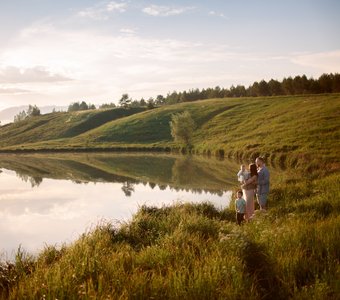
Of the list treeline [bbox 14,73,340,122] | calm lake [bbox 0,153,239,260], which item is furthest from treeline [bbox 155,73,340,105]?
calm lake [bbox 0,153,239,260]

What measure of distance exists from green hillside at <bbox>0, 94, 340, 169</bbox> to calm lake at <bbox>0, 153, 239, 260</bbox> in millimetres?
11847

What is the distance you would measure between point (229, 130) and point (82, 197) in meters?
67.5

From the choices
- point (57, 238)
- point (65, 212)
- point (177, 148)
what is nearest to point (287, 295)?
point (57, 238)

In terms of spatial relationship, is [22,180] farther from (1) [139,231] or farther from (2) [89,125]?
(2) [89,125]

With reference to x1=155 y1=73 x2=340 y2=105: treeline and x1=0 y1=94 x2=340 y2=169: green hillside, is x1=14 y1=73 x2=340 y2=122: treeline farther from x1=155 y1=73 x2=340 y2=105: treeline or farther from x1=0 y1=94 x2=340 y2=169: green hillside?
x1=0 y1=94 x2=340 y2=169: green hillside

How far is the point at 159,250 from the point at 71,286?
10.0 ft

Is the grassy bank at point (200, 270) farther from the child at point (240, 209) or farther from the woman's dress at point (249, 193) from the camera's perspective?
the woman's dress at point (249, 193)

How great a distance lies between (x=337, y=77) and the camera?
12325 centimetres

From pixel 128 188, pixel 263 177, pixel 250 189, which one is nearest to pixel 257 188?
pixel 250 189

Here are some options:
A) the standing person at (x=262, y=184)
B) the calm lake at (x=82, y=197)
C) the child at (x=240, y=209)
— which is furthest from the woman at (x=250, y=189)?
the calm lake at (x=82, y=197)

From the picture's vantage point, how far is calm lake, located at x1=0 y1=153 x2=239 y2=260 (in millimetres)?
20328

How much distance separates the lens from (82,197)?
106 feet

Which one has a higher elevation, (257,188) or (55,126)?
(55,126)

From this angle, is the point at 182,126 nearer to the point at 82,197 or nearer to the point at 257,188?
the point at 82,197
